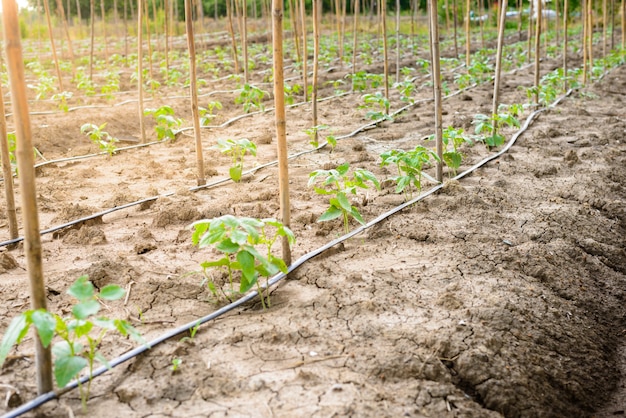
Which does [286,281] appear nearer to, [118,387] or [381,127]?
[118,387]

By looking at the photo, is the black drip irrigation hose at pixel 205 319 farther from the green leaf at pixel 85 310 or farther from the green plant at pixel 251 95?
the green plant at pixel 251 95

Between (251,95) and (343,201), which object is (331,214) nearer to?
(343,201)

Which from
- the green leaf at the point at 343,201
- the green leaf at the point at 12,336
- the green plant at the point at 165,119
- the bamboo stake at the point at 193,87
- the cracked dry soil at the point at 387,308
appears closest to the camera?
the green leaf at the point at 12,336

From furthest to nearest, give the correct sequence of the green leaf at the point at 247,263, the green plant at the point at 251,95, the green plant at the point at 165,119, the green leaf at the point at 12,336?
1. the green plant at the point at 251,95
2. the green plant at the point at 165,119
3. the green leaf at the point at 247,263
4. the green leaf at the point at 12,336

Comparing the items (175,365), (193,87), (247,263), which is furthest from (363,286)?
(193,87)

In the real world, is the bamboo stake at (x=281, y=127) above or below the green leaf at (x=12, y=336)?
above

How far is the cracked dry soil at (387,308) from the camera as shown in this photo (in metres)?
2.11

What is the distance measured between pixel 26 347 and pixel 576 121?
19.1 feet

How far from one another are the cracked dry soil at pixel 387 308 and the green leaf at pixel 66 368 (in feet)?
0.65

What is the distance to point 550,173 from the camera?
4.72 m

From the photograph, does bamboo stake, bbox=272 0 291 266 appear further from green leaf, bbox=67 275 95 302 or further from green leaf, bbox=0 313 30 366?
green leaf, bbox=0 313 30 366

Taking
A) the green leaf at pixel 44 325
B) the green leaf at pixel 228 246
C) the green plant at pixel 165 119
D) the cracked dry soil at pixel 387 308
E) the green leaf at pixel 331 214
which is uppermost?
the green plant at pixel 165 119

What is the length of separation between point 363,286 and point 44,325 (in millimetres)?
1460

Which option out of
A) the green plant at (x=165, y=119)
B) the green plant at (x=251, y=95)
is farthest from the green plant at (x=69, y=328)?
the green plant at (x=251, y=95)
